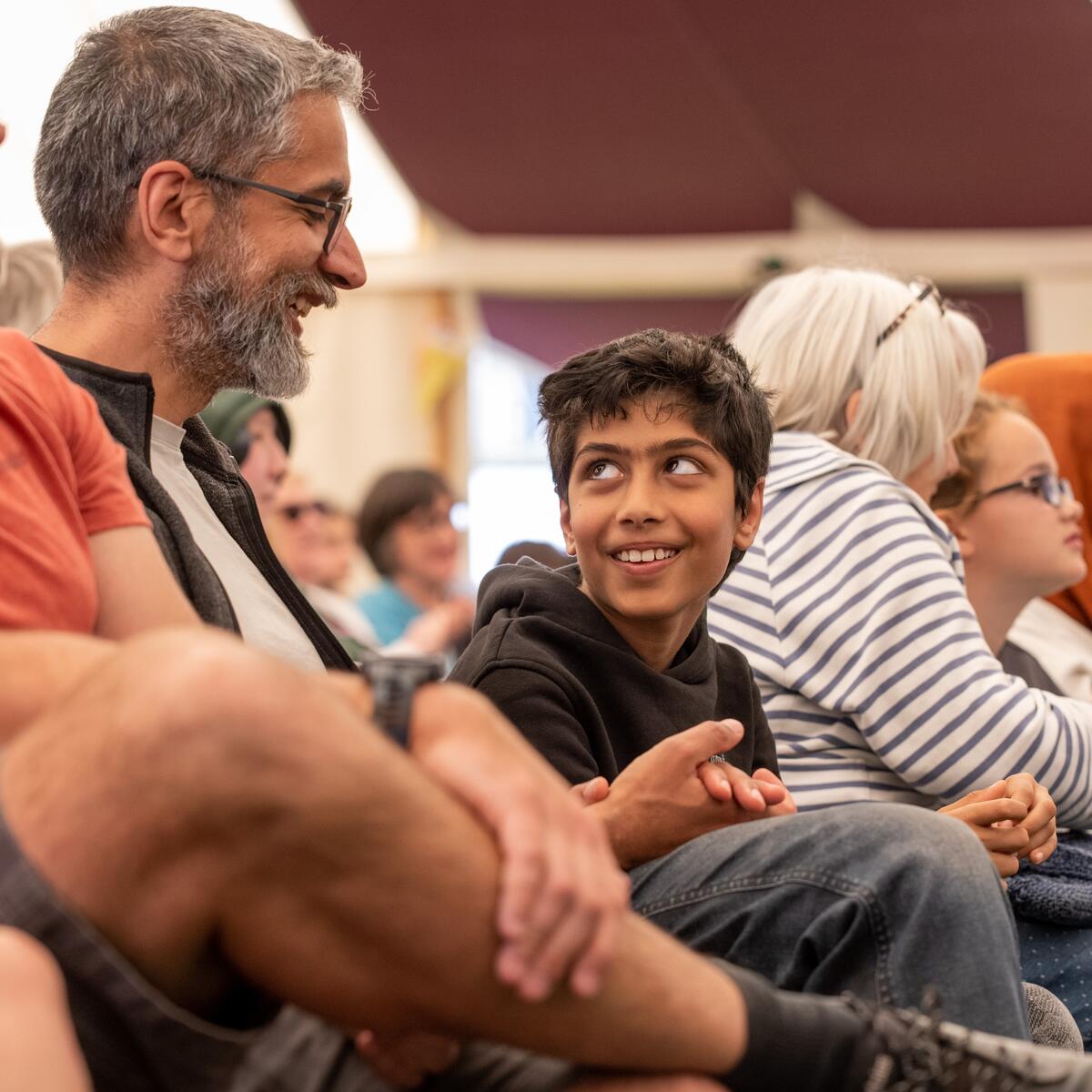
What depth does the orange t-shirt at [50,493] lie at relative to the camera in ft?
4.13

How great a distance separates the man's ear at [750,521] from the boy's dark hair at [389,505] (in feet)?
11.6

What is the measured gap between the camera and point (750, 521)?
1.96m

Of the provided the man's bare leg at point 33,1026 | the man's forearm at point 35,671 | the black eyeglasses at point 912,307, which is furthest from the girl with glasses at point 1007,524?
the man's bare leg at point 33,1026

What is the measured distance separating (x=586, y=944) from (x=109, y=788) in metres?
0.31

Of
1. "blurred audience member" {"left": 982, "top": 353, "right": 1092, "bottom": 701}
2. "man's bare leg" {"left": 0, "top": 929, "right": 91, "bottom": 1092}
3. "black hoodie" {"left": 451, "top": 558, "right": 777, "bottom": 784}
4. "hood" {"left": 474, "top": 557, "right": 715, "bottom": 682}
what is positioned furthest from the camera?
"blurred audience member" {"left": 982, "top": 353, "right": 1092, "bottom": 701}

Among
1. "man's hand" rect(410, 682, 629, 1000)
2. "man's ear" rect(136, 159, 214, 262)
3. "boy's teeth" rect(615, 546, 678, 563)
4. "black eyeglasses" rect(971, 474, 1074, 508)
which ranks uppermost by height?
"man's ear" rect(136, 159, 214, 262)

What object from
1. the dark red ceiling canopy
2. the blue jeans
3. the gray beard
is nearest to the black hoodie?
the blue jeans

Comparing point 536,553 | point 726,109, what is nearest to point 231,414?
point 536,553

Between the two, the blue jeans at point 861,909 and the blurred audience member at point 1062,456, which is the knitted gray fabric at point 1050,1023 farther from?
the blurred audience member at point 1062,456

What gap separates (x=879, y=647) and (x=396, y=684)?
0.99m

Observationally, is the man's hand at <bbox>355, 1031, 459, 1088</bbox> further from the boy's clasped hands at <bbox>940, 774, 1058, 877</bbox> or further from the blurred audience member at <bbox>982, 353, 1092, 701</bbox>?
the blurred audience member at <bbox>982, 353, 1092, 701</bbox>

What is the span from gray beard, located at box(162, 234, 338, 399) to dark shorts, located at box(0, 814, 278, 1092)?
3.04 feet

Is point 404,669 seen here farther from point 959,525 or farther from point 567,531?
point 959,525

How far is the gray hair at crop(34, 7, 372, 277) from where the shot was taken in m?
1.80
